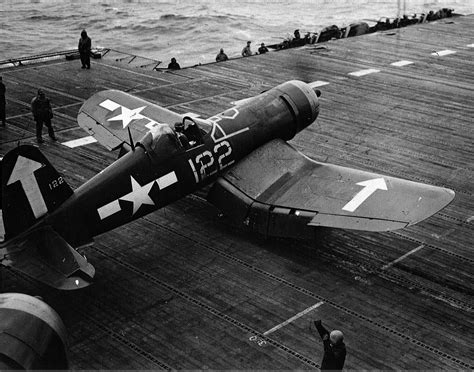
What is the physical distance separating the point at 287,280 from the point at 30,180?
16.2 feet

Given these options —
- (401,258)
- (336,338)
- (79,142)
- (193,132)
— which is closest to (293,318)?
(336,338)

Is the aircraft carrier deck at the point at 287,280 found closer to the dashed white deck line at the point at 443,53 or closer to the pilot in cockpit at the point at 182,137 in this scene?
the pilot in cockpit at the point at 182,137

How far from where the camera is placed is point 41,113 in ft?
63.0

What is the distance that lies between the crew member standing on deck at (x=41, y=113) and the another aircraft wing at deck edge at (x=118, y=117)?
55.1 inches

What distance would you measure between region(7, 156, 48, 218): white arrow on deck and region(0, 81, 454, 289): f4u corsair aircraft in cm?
2

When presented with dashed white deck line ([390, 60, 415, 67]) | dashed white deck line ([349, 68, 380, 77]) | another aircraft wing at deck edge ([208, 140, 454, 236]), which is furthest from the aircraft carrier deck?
dashed white deck line ([390, 60, 415, 67])

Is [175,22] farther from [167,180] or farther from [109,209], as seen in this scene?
[109,209]

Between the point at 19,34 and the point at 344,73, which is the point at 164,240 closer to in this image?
the point at 344,73

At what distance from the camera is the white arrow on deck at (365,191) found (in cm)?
1316

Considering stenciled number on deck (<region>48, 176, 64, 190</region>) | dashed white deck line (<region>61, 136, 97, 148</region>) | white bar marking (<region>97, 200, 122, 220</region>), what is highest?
stenciled number on deck (<region>48, 176, 64, 190</region>)

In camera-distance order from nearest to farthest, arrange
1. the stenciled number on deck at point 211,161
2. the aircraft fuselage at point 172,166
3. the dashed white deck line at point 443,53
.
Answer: the aircraft fuselage at point 172,166, the stenciled number on deck at point 211,161, the dashed white deck line at point 443,53

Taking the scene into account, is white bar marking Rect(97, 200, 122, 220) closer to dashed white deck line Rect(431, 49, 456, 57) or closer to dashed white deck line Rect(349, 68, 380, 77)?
dashed white deck line Rect(349, 68, 380, 77)

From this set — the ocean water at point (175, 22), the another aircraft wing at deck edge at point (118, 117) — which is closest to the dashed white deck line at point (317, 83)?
the another aircraft wing at deck edge at point (118, 117)

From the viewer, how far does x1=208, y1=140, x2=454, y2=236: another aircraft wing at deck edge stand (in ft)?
41.3
